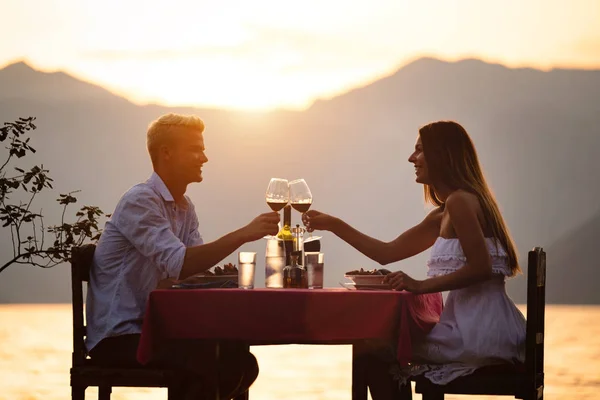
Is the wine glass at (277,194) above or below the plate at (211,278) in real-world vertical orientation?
above

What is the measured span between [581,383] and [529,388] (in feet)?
14.4

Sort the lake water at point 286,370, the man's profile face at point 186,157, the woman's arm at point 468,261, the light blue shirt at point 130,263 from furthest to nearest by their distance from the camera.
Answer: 1. the lake water at point 286,370
2. the man's profile face at point 186,157
3. the light blue shirt at point 130,263
4. the woman's arm at point 468,261

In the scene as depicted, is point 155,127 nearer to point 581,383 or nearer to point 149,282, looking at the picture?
point 149,282

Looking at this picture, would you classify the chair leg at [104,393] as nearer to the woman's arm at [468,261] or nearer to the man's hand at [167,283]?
the man's hand at [167,283]

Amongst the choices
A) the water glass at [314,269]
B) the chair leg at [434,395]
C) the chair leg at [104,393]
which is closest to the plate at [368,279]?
the water glass at [314,269]

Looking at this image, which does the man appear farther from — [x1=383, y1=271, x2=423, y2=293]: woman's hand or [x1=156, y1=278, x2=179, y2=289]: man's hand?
[x1=383, y1=271, x2=423, y2=293]: woman's hand

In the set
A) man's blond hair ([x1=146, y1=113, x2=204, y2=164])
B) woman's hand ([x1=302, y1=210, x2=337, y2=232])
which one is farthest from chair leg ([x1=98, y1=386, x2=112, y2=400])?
woman's hand ([x1=302, y1=210, x2=337, y2=232])

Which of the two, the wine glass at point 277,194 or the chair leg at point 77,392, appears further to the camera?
the wine glass at point 277,194

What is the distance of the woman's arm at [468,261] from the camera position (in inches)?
133

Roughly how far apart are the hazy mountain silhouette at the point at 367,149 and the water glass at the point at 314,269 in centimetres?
4087

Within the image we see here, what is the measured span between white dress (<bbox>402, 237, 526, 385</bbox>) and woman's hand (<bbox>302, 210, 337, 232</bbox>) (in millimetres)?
491

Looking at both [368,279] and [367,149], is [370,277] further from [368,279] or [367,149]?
[367,149]

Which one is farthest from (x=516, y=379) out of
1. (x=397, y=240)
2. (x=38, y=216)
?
(x=38, y=216)

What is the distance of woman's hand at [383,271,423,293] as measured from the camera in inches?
132
